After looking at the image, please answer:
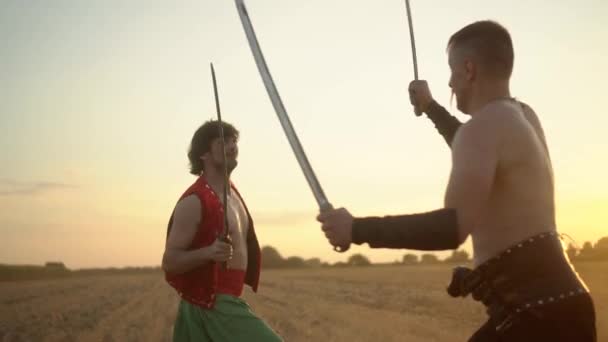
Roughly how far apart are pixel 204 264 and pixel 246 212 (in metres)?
0.78

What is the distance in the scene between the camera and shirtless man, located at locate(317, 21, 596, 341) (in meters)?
2.38

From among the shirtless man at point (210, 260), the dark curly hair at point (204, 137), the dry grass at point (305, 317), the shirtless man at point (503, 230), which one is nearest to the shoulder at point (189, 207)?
the shirtless man at point (210, 260)

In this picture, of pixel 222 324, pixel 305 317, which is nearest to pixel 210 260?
pixel 222 324

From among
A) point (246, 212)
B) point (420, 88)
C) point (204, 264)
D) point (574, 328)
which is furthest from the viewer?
point (246, 212)

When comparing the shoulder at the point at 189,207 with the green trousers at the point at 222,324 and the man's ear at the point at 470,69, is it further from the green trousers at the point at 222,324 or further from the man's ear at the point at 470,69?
the man's ear at the point at 470,69

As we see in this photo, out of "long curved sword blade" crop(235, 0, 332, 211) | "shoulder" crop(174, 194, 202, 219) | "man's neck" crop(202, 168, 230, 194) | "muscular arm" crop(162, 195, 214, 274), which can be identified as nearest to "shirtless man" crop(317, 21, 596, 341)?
"long curved sword blade" crop(235, 0, 332, 211)

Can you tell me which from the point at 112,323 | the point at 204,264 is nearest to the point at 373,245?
the point at 204,264

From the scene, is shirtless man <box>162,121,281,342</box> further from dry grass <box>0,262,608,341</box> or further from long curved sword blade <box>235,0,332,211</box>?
dry grass <box>0,262,608,341</box>

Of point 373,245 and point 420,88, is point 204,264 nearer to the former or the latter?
A: point 420,88

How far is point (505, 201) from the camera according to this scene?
8.09 ft

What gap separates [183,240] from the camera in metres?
4.50

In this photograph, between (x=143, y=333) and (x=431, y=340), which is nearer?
(x=431, y=340)

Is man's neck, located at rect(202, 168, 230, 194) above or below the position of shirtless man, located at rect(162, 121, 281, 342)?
above

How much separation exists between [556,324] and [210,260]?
2370 millimetres
